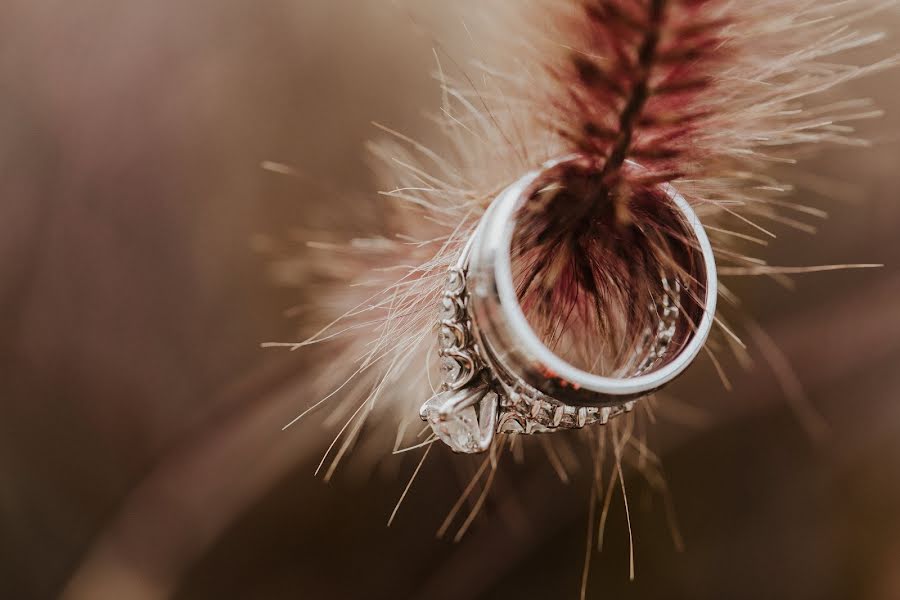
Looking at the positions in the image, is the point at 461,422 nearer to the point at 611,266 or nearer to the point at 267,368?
the point at 611,266

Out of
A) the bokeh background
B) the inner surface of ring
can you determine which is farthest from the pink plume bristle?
the bokeh background

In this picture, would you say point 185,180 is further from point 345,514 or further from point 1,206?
point 345,514

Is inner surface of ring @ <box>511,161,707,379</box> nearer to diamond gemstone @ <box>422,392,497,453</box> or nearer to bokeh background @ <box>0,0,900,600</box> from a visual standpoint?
diamond gemstone @ <box>422,392,497,453</box>

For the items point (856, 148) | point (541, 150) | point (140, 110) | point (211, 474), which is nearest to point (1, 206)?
point (140, 110)

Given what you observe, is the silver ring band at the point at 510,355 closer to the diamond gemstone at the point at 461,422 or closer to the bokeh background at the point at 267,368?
the diamond gemstone at the point at 461,422

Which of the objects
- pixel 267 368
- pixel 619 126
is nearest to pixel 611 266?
pixel 619 126

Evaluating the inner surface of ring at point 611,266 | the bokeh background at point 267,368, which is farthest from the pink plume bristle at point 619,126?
the bokeh background at point 267,368
